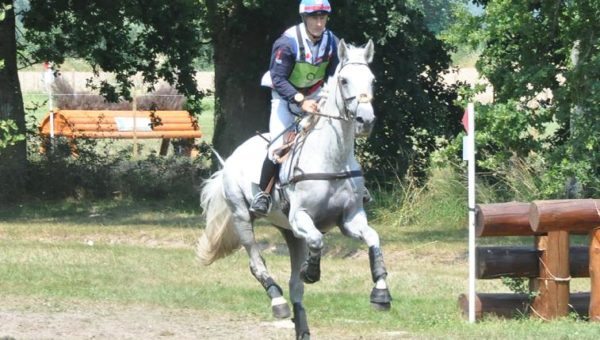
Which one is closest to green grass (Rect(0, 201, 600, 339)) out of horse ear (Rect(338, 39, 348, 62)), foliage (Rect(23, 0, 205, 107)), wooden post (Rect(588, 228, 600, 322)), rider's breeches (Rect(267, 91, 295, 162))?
wooden post (Rect(588, 228, 600, 322))

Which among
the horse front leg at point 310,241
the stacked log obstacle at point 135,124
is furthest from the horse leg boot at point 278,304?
the stacked log obstacle at point 135,124

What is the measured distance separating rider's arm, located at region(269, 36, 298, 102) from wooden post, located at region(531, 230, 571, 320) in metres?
3.31

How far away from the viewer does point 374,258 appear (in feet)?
31.6

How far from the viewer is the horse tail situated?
12219 millimetres

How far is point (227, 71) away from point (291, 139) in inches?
599

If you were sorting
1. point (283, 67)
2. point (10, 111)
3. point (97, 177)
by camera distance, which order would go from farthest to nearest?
point (97, 177) < point (10, 111) < point (283, 67)

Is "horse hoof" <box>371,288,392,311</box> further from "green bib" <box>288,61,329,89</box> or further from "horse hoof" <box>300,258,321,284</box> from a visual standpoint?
"green bib" <box>288,61,329,89</box>

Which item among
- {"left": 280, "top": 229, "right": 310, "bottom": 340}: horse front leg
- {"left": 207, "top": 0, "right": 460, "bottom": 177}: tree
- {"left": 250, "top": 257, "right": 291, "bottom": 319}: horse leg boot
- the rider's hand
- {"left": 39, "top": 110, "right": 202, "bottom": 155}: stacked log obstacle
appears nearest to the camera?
the rider's hand

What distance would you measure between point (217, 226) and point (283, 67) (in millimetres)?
2411

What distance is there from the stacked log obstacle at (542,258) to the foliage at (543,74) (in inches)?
205

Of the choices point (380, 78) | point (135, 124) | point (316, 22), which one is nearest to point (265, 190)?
point (316, 22)

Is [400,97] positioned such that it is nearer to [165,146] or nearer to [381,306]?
[165,146]

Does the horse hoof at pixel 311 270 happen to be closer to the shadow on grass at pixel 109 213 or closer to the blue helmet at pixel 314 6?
the blue helmet at pixel 314 6

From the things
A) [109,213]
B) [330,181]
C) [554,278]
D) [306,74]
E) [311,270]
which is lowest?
[109,213]
